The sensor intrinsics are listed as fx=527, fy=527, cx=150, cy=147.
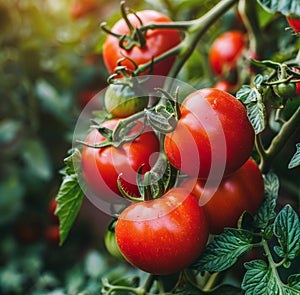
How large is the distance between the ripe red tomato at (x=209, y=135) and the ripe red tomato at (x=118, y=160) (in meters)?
0.05

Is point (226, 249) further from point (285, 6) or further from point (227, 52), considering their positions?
point (227, 52)

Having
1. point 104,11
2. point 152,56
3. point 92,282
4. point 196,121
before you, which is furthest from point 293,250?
point 104,11

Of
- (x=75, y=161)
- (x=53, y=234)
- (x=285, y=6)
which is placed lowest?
(x=53, y=234)

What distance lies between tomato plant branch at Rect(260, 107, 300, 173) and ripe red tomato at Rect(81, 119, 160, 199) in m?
0.12

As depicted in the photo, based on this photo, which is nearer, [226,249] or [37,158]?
[226,249]

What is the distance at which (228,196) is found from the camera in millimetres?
491

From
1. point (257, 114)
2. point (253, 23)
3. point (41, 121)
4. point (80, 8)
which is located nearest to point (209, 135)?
point (257, 114)

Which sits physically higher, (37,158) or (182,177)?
(182,177)

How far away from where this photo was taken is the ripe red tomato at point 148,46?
59 centimetres

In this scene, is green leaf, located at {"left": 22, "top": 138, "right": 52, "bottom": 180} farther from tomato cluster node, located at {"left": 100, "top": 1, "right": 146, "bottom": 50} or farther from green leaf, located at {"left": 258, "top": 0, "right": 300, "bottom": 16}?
green leaf, located at {"left": 258, "top": 0, "right": 300, "bottom": 16}

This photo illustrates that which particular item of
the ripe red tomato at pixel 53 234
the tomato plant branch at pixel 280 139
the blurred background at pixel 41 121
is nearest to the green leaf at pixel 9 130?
the blurred background at pixel 41 121

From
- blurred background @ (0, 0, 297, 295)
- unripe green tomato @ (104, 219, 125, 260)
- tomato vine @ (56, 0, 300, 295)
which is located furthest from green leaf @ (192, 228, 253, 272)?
blurred background @ (0, 0, 297, 295)

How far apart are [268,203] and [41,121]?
3.02 ft

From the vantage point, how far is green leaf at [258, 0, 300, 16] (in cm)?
43
